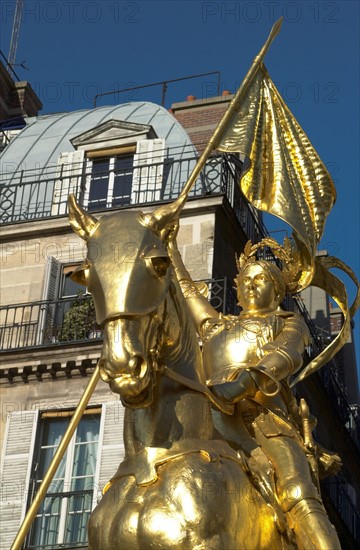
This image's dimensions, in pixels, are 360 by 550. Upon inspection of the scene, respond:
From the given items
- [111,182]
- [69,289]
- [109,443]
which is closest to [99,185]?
[111,182]

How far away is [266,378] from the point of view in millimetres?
8344

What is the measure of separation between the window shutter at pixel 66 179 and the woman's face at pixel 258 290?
13.8 metres

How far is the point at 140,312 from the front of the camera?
7223 millimetres

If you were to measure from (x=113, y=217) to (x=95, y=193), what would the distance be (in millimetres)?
16315

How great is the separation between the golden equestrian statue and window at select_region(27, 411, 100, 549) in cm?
975

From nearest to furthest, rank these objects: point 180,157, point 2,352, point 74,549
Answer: point 74,549 < point 2,352 < point 180,157

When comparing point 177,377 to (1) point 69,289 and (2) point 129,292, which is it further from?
(1) point 69,289

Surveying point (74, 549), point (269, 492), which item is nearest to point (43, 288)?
point (74, 549)

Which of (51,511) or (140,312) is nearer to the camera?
(140,312)

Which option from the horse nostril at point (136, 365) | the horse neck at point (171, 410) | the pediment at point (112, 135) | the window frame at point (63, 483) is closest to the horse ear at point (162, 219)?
the horse neck at point (171, 410)

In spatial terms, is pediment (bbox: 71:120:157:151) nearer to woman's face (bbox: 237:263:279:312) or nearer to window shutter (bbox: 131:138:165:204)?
window shutter (bbox: 131:138:165:204)

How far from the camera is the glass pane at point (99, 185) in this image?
77.4 ft

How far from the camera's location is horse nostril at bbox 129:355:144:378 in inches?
275

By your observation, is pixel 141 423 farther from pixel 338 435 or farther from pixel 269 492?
pixel 338 435
